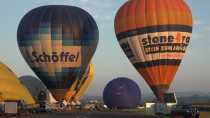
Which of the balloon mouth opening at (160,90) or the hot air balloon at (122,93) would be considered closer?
the balloon mouth opening at (160,90)

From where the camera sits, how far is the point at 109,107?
91.3 meters

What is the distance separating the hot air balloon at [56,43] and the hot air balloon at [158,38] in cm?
1140

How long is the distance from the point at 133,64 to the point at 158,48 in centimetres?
442

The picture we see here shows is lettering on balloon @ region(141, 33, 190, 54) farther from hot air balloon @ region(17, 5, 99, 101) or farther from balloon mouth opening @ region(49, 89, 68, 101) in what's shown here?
balloon mouth opening @ region(49, 89, 68, 101)

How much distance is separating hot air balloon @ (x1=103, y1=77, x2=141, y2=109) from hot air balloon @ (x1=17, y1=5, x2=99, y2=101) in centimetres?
1266

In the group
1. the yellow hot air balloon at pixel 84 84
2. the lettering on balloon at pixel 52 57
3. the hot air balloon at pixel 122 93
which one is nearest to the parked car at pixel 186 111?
Answer: the lettering on balloon at pixel 52 57

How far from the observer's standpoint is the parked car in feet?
155

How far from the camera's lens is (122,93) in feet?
286

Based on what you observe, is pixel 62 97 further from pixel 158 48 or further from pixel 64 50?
pixel 158 48

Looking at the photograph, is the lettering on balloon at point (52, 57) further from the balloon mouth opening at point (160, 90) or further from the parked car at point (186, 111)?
the parked car at point (186, 111)

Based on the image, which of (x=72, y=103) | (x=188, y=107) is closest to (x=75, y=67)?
(x=72, y=103)

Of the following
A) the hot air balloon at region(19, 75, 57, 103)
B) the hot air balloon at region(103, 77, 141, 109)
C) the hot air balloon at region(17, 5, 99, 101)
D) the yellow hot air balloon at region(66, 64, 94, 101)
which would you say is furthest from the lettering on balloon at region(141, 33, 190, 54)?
the hot air balloon at region(19, 75, 57, 103)

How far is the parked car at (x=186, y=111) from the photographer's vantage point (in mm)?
47188

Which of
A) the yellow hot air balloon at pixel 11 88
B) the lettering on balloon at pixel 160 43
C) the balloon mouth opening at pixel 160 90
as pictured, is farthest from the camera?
the yellow hot air balloon at pixel 11 88
